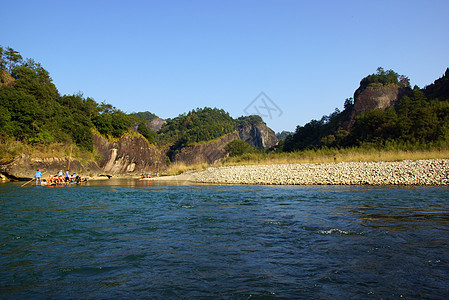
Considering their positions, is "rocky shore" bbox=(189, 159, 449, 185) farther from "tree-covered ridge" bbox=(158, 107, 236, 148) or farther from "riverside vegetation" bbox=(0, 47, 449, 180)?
"tree-covered ridge" bbox=(158, 107, 236, 148)

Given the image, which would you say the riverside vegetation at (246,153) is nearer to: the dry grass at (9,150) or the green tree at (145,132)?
the dry grass at (9,150)

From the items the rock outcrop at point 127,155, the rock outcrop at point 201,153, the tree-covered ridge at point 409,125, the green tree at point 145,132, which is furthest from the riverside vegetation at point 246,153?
the rock outcrop at point 201,153

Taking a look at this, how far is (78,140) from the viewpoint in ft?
Answer: 204

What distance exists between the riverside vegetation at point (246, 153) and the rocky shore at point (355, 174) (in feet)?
10.5

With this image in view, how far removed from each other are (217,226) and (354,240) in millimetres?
3655

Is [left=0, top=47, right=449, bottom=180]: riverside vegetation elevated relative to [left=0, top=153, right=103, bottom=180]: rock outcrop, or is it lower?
elevated

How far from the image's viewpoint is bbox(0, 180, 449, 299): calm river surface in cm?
429

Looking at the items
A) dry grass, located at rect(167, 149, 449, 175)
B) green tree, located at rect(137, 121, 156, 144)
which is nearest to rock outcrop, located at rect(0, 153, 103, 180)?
dry grass, located at rect(167, 149, 449, 175)

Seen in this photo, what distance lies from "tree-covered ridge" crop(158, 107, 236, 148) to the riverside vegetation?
6248 centimetres

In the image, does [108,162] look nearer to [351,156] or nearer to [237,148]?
[237,148]

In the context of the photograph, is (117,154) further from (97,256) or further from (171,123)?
(171,123)

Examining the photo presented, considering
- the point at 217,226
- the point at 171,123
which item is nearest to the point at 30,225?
the point at 217,226

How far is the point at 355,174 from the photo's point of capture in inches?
893

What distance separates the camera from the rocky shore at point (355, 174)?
19.7 meters
